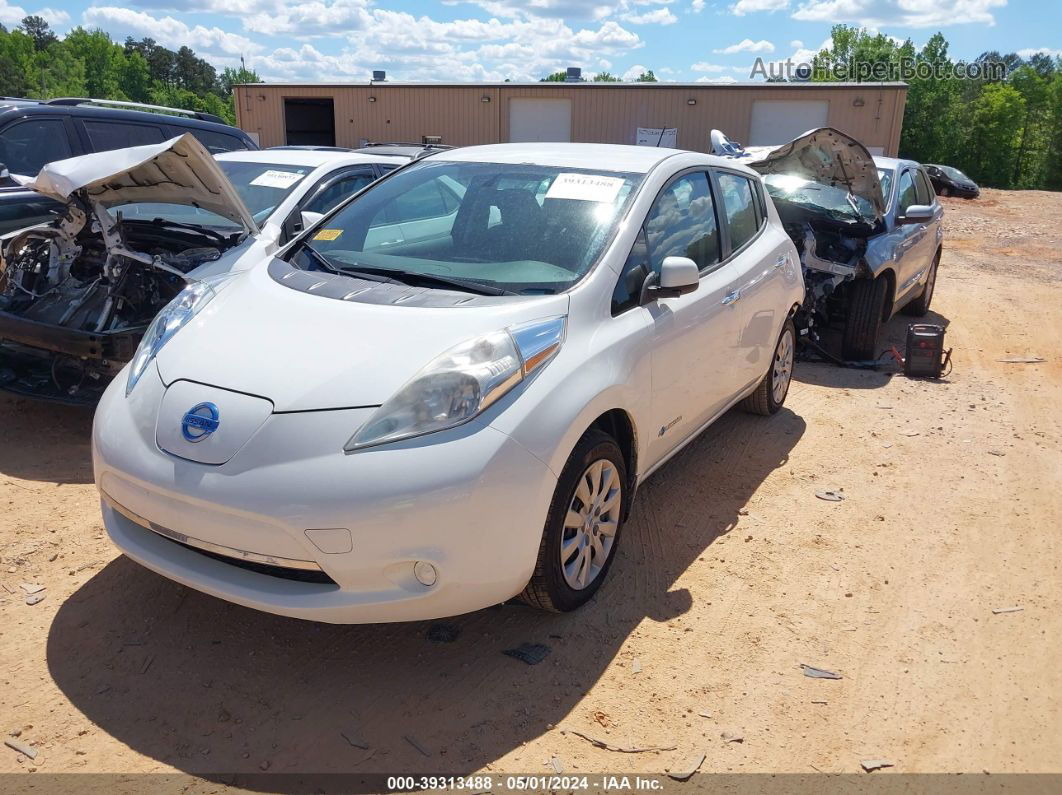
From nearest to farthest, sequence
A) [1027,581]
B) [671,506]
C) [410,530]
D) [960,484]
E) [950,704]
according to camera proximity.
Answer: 1. [410,530]
2. [950,704]
3. [1027,581]
4. [671,506]
5. [960,484]

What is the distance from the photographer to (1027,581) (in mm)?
3793

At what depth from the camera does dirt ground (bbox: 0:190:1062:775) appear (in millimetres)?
2664

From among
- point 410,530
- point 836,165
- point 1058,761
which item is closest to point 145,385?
point 410,530

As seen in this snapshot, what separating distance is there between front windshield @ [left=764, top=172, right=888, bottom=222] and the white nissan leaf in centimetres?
375

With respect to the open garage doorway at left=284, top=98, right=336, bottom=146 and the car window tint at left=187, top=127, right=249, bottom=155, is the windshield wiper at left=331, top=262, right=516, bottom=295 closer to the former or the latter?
the car window tint at left=187, top=127, right=249, bottom=155

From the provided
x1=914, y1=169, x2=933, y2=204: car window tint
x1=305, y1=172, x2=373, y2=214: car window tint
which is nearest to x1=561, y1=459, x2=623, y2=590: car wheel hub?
x1=305, y1=172, x2=373, y2=214: car window tint

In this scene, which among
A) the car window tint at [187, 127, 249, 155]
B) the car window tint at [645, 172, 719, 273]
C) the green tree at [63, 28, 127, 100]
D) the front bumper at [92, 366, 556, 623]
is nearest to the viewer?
the front bumper at [92, 366, 556, 623]

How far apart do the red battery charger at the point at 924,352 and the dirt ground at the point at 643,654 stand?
7.58ft

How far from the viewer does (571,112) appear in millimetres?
26766

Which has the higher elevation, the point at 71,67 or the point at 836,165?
the point at 71,67

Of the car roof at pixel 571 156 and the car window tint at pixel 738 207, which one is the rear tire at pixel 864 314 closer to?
the car window tint at pixel 738 207

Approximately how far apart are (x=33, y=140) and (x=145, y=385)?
5520 millimetres

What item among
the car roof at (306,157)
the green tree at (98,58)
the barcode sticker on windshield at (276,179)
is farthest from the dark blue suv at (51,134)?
the green tree at (98,58)

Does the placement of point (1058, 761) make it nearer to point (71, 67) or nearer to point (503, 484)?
point (503, 484)
